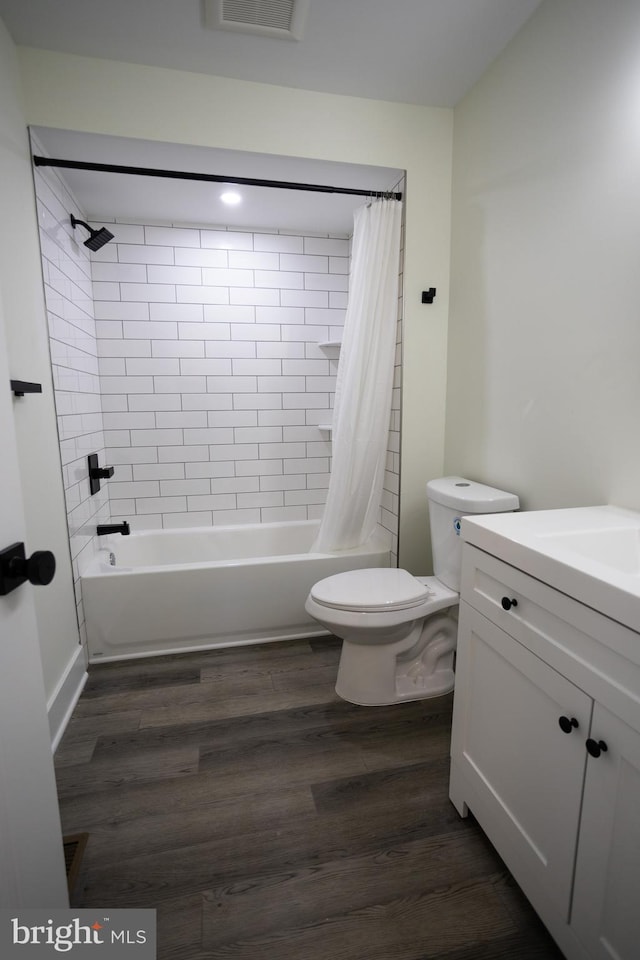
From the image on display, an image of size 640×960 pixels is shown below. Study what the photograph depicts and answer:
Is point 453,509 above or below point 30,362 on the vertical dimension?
below

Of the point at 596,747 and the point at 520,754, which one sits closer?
the point at 596,747

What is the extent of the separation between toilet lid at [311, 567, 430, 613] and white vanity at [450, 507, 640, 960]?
0.45m

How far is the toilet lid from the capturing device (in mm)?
1688

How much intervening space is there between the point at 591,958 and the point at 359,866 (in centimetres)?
55

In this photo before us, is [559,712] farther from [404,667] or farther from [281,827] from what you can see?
[404,667]

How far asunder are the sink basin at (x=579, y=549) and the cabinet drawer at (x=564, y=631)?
0.03m

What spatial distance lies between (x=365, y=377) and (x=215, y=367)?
1.06 m

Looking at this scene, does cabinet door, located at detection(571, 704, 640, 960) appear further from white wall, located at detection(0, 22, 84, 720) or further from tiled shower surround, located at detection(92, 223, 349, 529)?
tiled shower surround, located at detection(92, 223, 349, 529)

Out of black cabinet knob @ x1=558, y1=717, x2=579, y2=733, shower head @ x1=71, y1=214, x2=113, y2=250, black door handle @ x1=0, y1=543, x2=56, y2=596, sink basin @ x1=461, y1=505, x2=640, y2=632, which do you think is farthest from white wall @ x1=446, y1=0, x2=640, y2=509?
shower head @ x1=71, y1=214, x2=113, y2=250

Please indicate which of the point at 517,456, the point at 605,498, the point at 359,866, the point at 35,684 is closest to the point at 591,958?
the point at 359,866

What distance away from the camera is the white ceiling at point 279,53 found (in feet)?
4.82

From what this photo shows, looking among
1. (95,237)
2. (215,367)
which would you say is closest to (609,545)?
(215,367)

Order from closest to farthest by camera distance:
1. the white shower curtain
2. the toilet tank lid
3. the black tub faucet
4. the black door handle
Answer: the black door handle → the toilet tank lid → the white shower curtain → the black tub faucet

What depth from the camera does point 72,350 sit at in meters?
2.11
